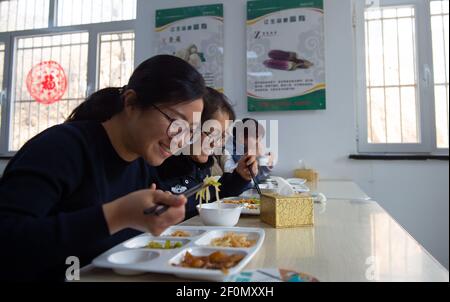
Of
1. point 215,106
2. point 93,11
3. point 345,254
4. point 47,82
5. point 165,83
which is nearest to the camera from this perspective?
point 345,254

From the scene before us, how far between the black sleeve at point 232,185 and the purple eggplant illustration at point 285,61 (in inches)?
55.0

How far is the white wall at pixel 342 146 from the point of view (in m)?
2.39

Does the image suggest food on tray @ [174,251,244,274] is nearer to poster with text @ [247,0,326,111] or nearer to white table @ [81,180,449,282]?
white table @ [81,180,449,282]

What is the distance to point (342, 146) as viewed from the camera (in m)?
2.55

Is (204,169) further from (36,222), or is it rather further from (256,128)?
(36,222)

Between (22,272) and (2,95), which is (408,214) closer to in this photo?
(22,272)

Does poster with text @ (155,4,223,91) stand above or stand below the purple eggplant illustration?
above

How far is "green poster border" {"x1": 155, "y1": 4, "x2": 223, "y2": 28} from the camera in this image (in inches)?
108

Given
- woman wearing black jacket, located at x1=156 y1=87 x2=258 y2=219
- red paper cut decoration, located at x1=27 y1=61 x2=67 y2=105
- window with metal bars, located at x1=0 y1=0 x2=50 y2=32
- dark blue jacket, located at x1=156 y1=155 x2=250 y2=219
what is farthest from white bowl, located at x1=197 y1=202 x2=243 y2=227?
window with metal bars, located at x1=0 y1=0 x2=50 y2=32

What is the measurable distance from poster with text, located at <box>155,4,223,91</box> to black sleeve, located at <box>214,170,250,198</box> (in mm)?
1390

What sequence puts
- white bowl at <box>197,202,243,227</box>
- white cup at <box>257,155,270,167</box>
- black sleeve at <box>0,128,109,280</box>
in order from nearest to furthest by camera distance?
1. black sleeve at <box>0,128,109,280</box>
2. white bowl at <box>197,202,243,227</box>
3. white cup at <box>257,155,270,167</box>

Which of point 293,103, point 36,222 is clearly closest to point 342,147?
point 293,103

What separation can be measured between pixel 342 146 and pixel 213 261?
84.5 inches

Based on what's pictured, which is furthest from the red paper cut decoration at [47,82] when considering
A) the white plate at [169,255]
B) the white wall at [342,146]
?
the white plate at [169,255]
